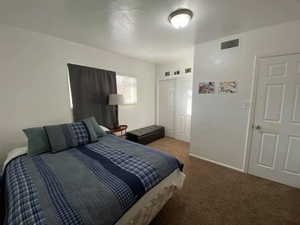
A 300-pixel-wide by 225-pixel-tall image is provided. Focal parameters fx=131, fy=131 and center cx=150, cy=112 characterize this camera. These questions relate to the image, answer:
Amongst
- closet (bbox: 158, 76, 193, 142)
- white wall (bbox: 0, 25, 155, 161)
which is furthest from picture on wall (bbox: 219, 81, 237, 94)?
white wall (bbox: 0, 25, 155, 161)

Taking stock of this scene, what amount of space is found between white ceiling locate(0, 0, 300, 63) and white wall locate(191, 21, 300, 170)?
19 cm

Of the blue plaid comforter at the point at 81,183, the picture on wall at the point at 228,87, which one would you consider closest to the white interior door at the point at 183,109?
the picture on wall at the point at 228,87

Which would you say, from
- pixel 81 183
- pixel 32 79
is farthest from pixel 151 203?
pixel 32 79

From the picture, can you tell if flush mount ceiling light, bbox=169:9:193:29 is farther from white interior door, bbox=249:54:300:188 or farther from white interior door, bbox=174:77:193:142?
white interior door, bbox=174:77:193:142

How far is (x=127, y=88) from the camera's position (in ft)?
12.1

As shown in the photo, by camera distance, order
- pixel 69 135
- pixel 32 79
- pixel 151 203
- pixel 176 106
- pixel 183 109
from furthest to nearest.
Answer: pixel 176 106 → pixel 183 109 → pixel 32 79 → pixel 69 135 → pixel 151 203

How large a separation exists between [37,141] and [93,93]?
1426 millimetres

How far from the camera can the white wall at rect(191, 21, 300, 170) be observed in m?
1.96

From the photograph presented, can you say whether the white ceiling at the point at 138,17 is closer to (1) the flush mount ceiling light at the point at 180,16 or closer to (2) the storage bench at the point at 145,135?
(1) the flush mount ceiling light at the point at 180,16

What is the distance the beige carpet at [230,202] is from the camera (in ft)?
4.83

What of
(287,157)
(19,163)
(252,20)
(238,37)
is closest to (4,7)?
(19,163)

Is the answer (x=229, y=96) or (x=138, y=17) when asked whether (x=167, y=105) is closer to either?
(x=229, y=96)

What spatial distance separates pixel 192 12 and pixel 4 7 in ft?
7.37

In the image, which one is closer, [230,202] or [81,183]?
[81,183]
